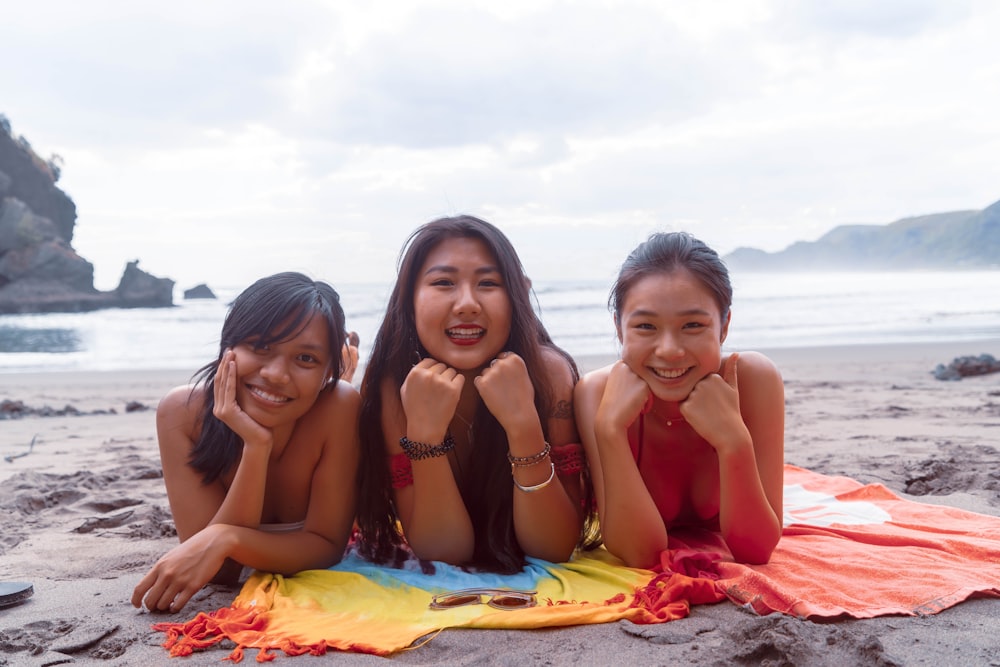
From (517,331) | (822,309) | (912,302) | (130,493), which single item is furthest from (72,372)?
(912,302)

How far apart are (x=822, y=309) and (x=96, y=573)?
20125mm

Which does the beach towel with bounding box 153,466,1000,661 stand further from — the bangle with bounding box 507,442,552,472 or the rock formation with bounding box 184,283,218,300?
the rock formation with bounding box 184,283,218,300

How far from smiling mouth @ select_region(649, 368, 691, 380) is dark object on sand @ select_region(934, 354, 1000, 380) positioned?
706cm

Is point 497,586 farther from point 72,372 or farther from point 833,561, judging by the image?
point 72,372

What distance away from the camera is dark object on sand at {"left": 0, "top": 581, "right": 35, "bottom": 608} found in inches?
107

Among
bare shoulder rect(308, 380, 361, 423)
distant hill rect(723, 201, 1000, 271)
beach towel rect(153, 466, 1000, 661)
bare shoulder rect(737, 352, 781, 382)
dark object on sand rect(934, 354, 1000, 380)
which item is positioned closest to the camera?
beach towel rect(153, 466, 1000, 661)

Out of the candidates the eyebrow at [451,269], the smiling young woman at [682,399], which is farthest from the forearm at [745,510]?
→ the eyebrow at [451,269]

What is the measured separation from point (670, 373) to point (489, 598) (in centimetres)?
104

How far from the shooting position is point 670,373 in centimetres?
281

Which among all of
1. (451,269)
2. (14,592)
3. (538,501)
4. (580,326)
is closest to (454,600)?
(538,501)

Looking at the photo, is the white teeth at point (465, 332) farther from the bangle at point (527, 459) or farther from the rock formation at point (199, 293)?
the rock formation at point (199, 293)

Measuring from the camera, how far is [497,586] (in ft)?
9.18

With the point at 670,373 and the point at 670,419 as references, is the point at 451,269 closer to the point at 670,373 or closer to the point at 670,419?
the point at 670,373

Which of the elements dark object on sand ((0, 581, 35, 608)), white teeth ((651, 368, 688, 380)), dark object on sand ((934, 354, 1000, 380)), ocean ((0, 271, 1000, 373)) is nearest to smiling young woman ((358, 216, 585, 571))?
white teeth ((651, 368, 688, 380))
